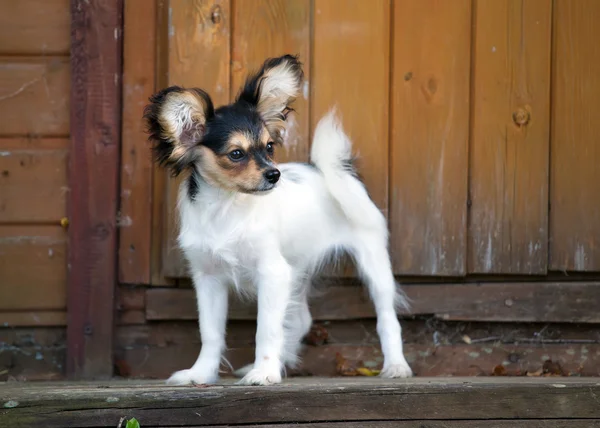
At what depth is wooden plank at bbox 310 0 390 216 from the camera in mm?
4547

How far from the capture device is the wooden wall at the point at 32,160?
180 inches

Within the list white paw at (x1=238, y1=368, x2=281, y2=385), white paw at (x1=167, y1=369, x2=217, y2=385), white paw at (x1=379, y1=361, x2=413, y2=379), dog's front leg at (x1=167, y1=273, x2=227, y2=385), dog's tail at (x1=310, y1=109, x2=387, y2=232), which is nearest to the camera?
white paw at (x1=238, y1=368, x2=281, y2=385)

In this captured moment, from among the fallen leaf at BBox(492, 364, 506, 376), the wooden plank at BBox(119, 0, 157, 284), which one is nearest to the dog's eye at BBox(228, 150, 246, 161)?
the wooden plank at BBox(119, 0, 157, 284)

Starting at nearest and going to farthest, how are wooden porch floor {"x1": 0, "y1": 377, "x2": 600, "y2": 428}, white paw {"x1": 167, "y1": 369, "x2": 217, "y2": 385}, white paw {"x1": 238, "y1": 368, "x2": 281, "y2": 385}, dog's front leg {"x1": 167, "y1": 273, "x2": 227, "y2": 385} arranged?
wooden porch floor {"x1": 0, "y1": 377, "x2": 600, "y2": 428} < white paw {"x1": 238, "y1": 368, "x2": 281, "y2": 385} < white paw {"x1": 167, "y1": 369, "x2": 217, "y2": 385} < dog's front leg {"x1": 167, "y1": 273, "x2": 227, "y2": 385}

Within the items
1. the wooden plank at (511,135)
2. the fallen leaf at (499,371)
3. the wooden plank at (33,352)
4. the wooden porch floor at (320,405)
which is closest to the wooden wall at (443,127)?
the wooden plank at (511,135)

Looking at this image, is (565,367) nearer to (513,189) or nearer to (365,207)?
(513,189)

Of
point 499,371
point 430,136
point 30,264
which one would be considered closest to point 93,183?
point 30,264

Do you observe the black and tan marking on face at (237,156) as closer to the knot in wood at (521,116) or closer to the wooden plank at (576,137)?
the knot in wood at (521,116)

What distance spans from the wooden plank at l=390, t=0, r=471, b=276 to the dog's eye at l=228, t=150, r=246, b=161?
1.05m

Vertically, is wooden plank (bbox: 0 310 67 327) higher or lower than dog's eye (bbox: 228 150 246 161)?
lower

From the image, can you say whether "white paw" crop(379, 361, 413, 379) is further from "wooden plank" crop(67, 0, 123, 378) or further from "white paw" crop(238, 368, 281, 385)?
"wooden plank" crop(67, 0, 123, 378)

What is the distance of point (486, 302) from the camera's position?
4.63 m

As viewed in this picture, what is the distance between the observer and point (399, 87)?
458 centimetres

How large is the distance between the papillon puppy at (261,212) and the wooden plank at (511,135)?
601 mm
